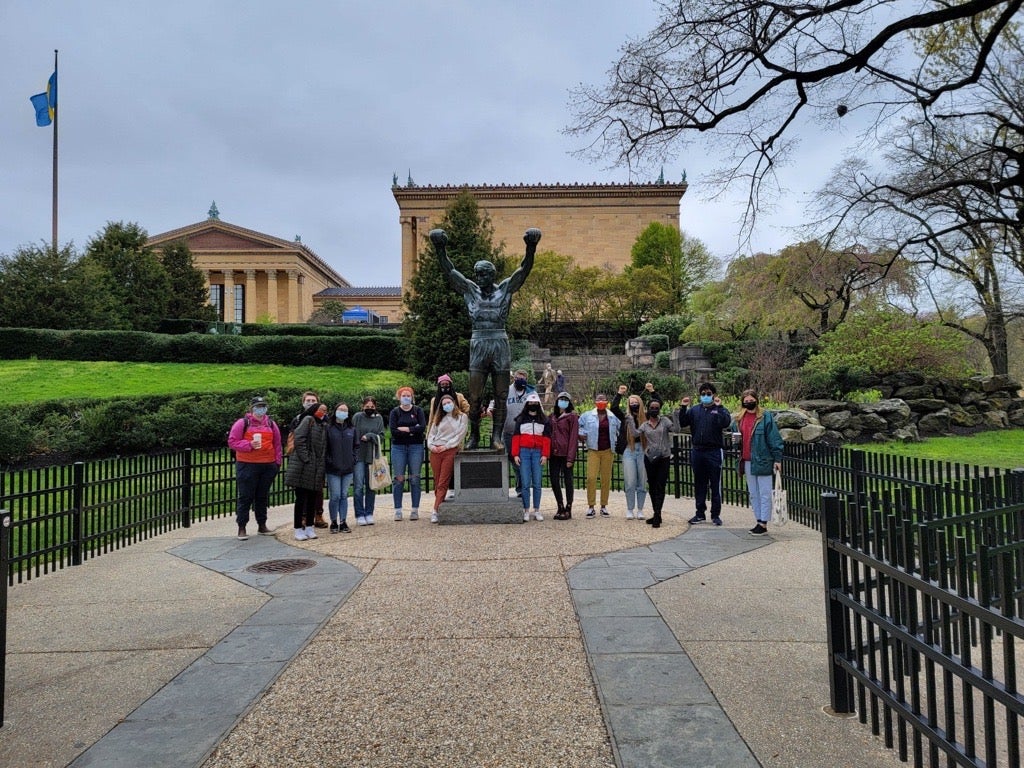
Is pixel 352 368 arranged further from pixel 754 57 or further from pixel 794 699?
pixel 794 699

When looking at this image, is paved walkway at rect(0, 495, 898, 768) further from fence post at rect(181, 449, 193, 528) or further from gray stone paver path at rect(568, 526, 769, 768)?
fence post at rect(181, 449, 193, 528)

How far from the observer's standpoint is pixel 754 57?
9586 mm

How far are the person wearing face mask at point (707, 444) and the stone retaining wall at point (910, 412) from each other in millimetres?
8352

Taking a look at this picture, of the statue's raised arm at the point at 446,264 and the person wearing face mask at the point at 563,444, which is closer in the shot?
the person wearing face mask at the point at 563,444

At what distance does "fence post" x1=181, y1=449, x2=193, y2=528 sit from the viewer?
9.39 meters

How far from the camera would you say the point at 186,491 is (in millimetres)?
9500

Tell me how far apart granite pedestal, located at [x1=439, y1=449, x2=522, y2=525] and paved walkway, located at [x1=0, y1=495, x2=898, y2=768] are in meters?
1.69

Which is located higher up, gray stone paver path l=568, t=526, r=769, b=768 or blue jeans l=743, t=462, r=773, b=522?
blue jeans l=743, t=462, r=773, b=522

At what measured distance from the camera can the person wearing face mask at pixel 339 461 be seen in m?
8.50

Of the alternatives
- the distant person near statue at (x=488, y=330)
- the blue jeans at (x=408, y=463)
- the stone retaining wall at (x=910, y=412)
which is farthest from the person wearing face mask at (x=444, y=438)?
the stone retaining wall at (x=910, y=412)

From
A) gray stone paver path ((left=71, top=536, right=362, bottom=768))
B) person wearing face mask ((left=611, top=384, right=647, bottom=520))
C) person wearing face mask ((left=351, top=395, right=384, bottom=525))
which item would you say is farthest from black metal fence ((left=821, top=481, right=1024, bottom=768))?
person wearing face mask ((left=351, top=395, right=384, bottom=525))

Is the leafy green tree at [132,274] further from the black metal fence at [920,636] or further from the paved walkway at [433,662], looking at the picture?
the black metal fence at [920,636]

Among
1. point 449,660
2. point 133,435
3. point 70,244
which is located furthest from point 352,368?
point 449,660

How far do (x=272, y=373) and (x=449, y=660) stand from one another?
24530 mm
